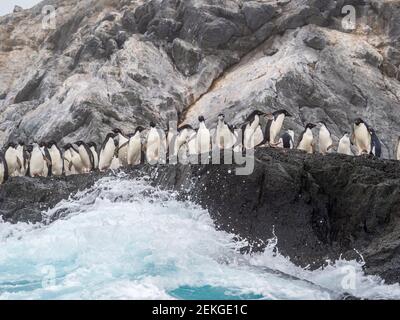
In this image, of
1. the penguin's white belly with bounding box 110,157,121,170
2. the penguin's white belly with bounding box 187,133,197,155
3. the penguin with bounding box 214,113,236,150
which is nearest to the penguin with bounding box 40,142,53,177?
the penguin's white belly with bounding box 110,157,121,170

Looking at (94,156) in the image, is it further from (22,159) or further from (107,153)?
(22,159)

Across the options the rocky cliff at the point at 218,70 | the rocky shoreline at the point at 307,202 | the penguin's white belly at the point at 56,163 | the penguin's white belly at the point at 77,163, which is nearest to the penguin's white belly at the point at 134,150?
the penguin's white belly at the point at 77,163

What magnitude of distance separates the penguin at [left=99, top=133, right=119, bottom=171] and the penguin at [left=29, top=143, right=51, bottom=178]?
1.37m

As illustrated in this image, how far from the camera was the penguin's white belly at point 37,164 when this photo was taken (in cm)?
1647

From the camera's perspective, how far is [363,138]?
15273 millimetres

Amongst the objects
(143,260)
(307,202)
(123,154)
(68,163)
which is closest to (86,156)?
(68,163)

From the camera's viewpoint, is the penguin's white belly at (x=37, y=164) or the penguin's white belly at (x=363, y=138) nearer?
the penguin's white belly at (x=363, y=138)

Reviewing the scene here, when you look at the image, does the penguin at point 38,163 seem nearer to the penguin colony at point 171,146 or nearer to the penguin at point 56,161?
the penguin colony at point 171,146

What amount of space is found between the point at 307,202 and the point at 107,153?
6.77 m

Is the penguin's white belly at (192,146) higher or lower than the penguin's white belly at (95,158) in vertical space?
higher

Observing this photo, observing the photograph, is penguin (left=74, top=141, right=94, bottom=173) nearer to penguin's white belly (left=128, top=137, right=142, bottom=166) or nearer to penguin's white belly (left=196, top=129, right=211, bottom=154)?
penguin's white belly (left=128, top=137, right=142, bottom=166)

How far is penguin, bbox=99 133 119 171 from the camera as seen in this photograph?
16.4m

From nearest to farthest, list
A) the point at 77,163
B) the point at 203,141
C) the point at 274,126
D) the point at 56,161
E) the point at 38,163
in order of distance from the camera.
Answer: the point at 203,141
the point at 274,126
the point at 38,163
the point at 56,161
the point at 77,163

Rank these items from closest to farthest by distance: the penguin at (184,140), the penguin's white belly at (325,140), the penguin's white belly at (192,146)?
the penguin's white belly at (192,146) → the penguin's white belly at (325,140) → the penguin at (184,140)
